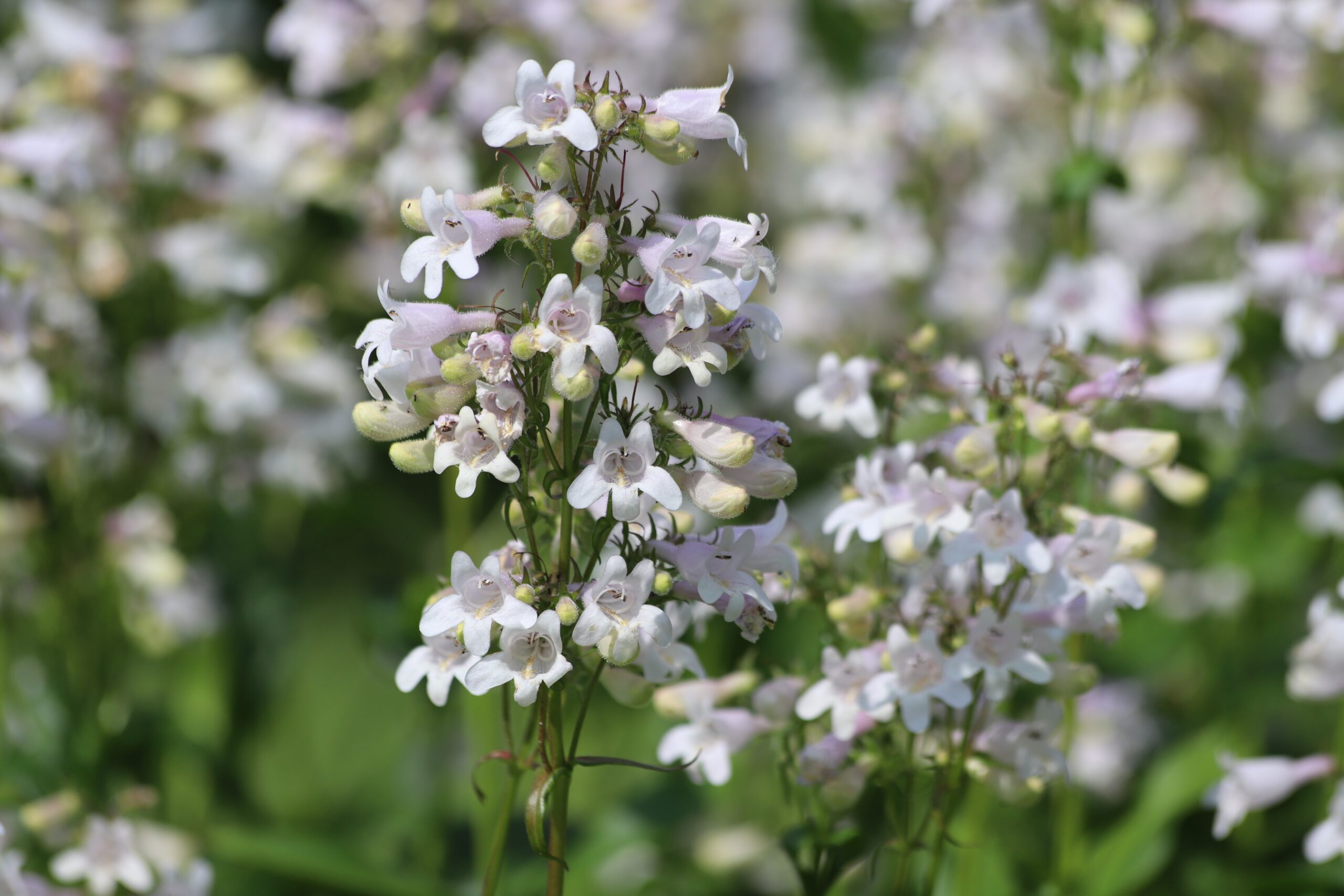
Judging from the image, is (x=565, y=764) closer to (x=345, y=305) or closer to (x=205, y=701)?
(x=205, y=701)

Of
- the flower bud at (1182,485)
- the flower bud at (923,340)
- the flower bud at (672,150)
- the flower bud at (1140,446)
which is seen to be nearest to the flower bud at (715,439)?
the flower bud at (672,150)

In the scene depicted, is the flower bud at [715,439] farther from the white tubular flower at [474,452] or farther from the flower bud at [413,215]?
the flower bud at [413,215]

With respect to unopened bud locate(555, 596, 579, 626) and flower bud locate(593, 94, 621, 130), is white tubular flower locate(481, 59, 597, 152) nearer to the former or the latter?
flower bud locate(593, 94, 621, 130)

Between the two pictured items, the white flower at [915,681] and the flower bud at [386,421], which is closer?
the flower bud at [386,421]

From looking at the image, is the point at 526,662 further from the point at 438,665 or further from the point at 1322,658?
the point at 1322,658

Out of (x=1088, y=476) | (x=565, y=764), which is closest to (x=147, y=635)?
(x=565, y=764)

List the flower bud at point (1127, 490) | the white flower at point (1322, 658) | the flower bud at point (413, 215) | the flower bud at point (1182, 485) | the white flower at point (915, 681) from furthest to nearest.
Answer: the flower bud at point (1127, 490), the flower bud at point (1182, 485), the white flower at point (1322, 658), the white flower at point (915, 681), the flower bud at point (413, 215)
